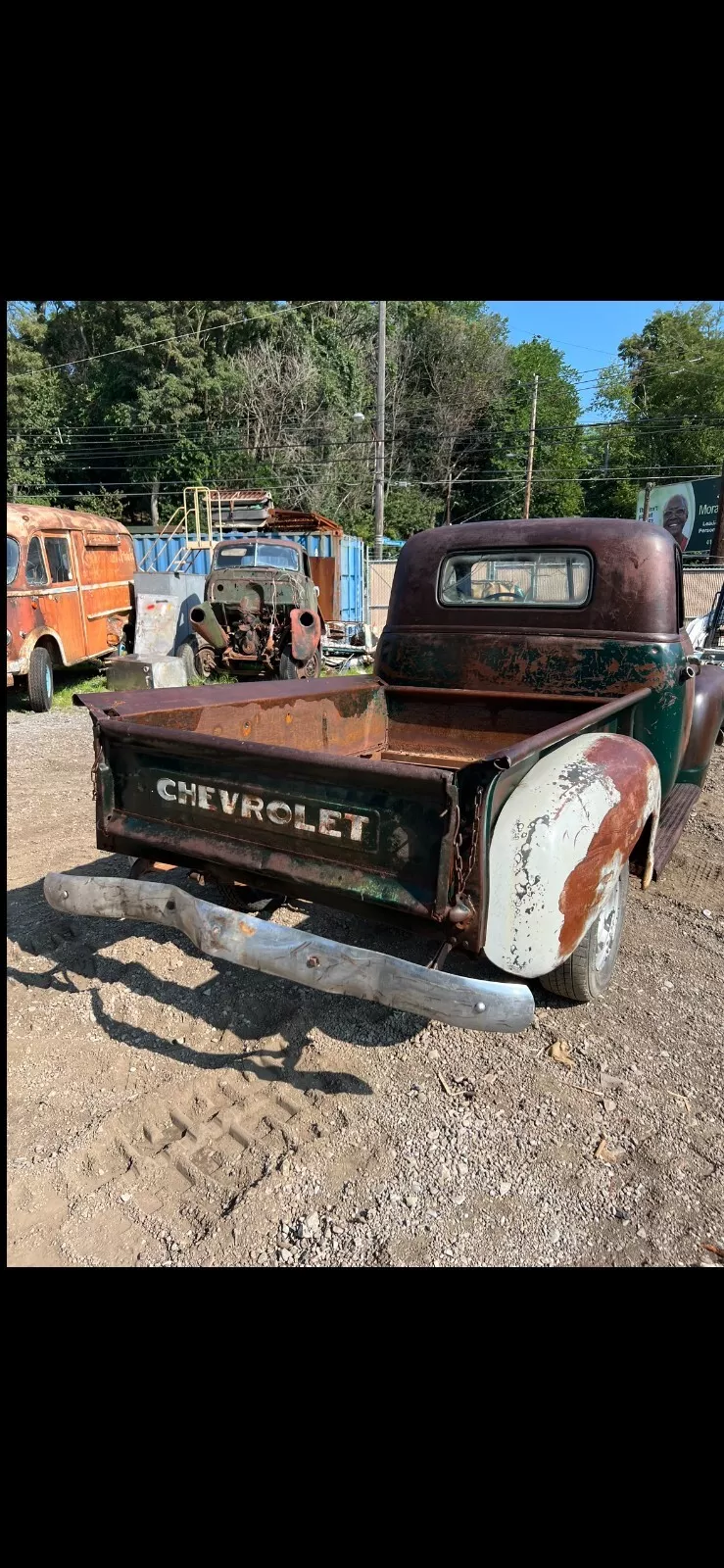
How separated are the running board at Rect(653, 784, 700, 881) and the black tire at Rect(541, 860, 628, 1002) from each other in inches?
16.9

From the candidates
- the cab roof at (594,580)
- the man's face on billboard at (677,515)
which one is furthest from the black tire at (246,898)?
the man's face on billboard at (677,515)

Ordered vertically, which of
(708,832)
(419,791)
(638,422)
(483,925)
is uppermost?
(638,422)

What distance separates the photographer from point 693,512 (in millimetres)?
24047

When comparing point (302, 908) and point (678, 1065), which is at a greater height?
point (302, 908)

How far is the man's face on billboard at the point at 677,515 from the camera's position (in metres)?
24.2

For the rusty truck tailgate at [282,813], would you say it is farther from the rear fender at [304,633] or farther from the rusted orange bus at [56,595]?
the rear fender at [304,633]

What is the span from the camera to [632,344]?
41.8 m

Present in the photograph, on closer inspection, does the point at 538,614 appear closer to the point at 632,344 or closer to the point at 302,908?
the point at 302,908

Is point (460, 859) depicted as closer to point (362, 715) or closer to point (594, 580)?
point (362, 715)

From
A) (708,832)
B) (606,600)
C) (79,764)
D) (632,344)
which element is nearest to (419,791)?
(606,600)

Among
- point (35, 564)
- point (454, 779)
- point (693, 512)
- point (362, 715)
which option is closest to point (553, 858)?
point (454, 779)

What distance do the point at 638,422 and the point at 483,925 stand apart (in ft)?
133

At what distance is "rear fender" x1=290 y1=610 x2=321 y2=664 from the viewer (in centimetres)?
973

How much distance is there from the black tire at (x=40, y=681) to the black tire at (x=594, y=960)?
8054mm
